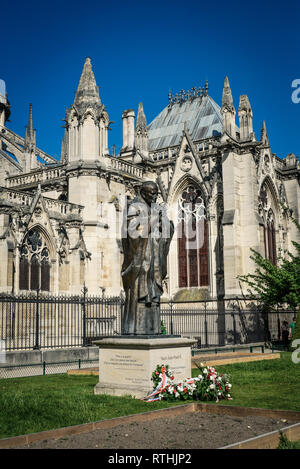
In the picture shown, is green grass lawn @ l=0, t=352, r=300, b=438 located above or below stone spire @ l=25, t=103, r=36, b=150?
below

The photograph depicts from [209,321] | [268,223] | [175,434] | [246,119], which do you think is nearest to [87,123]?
[246,119]

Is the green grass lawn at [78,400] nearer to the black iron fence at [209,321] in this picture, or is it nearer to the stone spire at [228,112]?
the black iron fence at [209,321]

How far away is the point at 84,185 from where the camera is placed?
2670 cm

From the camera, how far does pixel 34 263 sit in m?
24.6

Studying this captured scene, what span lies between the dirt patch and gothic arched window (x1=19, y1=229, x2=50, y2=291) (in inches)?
679

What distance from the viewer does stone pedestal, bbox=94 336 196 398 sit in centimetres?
925

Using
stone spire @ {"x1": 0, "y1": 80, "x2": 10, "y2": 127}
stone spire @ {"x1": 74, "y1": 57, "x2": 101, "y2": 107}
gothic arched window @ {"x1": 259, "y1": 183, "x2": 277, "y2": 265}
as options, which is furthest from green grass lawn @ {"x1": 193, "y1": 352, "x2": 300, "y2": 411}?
stone spire @ {"x1": 0, "y1": 80, "x2": 10, "y2": 127}

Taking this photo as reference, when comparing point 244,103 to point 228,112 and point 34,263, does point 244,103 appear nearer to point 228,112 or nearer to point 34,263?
point 228,112

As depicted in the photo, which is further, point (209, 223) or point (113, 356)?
point (209, 223)

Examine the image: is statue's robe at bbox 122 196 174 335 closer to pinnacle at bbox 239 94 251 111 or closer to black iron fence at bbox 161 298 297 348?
black iron fence at bbox 161 298 297 348

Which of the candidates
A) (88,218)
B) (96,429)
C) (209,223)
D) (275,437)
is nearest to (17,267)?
(88,218)

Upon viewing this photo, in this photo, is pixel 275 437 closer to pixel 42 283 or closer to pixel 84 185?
pixel 42 283

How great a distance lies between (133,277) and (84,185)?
1718 cm
